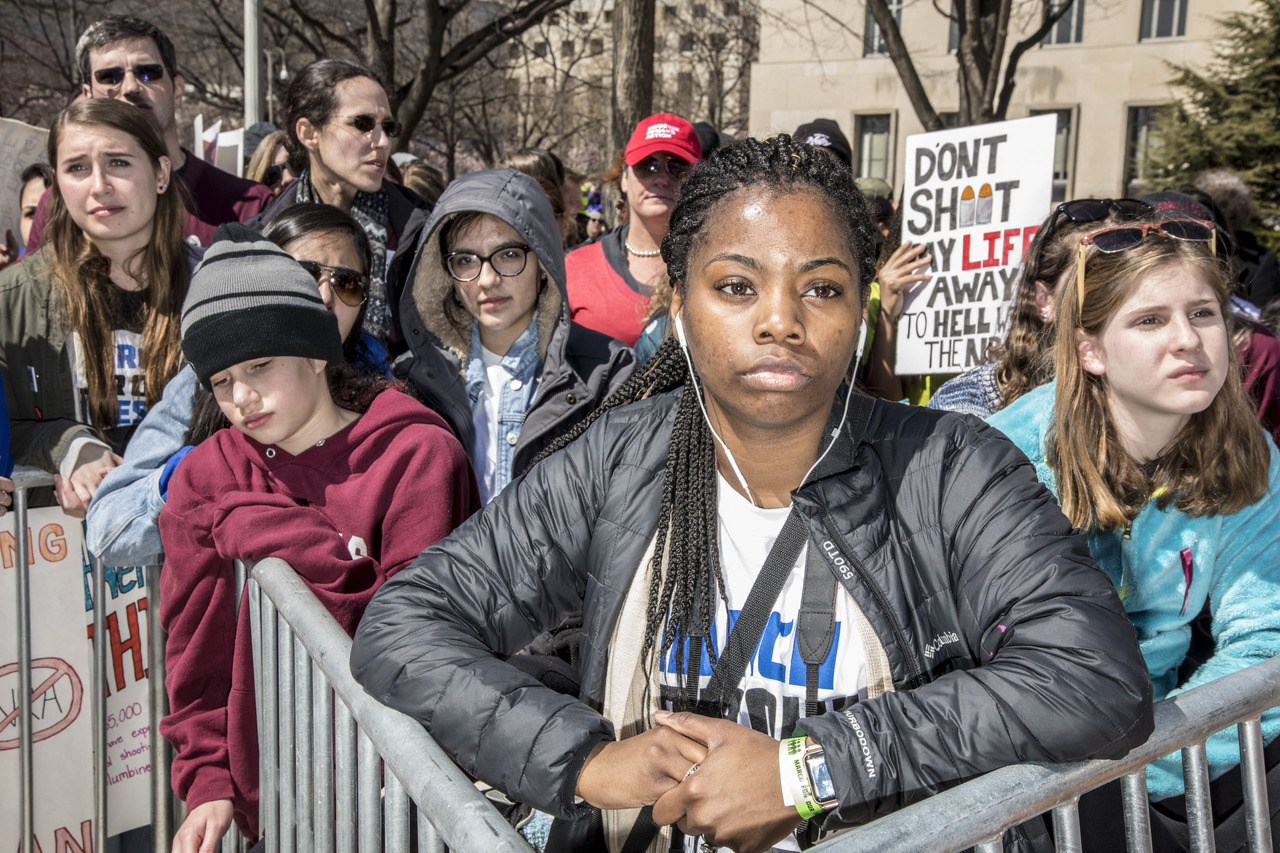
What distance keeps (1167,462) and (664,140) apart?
2.59m

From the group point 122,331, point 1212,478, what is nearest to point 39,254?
point 122,331

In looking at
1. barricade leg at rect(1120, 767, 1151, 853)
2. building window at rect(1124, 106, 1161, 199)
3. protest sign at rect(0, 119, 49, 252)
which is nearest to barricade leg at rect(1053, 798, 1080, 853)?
barricade leg at rect(1120, 767, 1151, 853)

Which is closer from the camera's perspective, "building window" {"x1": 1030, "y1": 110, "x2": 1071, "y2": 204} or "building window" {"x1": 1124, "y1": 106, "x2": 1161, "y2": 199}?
"building window" {"x1": 1124, "y1": 106, "x2": 1161, "y2": 199}

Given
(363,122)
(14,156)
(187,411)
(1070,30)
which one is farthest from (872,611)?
(1070,30)

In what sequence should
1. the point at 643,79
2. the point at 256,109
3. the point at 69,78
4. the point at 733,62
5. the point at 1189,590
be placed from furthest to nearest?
the point at 733,62 → the point at 69,78 → the point at 256,109 → the point at 643,79 → the point at 1189,590

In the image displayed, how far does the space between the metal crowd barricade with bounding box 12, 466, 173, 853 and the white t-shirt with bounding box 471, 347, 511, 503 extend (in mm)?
1140

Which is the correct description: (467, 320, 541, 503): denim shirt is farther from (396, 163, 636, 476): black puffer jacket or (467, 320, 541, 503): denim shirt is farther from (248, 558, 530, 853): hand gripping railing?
(248, 558, 530, 853): hand gripping railing

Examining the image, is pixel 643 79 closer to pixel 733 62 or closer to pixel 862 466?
pixel 862 466

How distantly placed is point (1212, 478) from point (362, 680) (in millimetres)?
1905

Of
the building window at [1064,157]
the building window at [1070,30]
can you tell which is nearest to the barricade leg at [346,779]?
the building window at [1064,157]

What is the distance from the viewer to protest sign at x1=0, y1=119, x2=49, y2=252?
4.65m

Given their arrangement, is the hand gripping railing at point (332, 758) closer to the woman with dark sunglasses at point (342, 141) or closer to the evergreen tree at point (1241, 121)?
the woman with dark sunglasses at point (342, 141)

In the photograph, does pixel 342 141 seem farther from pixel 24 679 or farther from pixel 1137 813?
pixel 1137 813

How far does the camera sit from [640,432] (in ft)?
6.70
